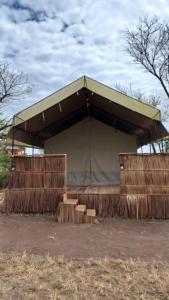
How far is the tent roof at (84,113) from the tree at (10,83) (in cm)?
958

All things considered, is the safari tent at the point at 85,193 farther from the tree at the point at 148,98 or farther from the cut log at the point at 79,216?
the tree at the point at 148,98

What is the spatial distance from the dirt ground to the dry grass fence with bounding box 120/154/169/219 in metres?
0.35

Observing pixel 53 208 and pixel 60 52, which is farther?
pixel 60 52

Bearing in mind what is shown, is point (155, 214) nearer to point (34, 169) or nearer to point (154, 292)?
point (34, 169)

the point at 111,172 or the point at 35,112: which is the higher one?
the point at 35,112

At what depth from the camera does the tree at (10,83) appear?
2067 centimetres

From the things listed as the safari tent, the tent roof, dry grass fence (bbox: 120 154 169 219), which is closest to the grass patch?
the safari tent

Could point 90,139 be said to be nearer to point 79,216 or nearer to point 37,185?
point 37,185

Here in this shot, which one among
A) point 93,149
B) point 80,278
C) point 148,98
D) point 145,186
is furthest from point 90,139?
point 148,98

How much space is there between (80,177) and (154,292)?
7.95 metres

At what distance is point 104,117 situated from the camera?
10.8 m

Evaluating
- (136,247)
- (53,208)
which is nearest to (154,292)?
(136,247)

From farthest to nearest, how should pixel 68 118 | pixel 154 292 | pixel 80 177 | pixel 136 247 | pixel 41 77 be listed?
pixel 41 77, pixel 80 177, pixel 68 118, pixel 136 247, pixel 154 292

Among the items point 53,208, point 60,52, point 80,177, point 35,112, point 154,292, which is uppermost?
point 60,52
